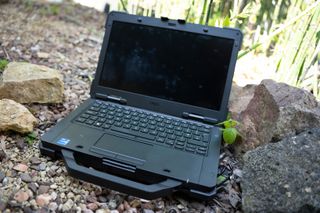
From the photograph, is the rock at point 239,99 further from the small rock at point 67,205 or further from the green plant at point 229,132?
the small rock at point 67,205

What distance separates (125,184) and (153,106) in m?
0.29

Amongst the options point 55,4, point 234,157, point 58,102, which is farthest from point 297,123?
point 55,4

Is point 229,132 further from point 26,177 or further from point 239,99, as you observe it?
point 26,177

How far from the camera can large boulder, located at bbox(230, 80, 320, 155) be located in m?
0.70

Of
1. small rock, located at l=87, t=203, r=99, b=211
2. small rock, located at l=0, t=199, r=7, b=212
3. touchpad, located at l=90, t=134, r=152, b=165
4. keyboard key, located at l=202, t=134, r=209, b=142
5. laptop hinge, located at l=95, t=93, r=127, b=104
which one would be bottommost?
small rock, located at l=87, t=203, r=99, b=211

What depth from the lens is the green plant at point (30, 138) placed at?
71cm

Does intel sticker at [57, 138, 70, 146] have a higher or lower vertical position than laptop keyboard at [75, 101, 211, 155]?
lower

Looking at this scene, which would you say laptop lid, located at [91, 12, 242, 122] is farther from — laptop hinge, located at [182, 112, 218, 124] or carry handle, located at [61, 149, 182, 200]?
carry handle, located at [61, 149, 182, 200]

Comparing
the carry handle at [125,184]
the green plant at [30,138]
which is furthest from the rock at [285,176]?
the green plant at [30,138]

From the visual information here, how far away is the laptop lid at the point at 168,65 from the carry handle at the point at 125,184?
260 mm

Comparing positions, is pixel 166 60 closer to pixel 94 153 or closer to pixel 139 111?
pixel 139 111

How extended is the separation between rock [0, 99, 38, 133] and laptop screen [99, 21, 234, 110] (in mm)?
216

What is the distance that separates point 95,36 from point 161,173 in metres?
1.23

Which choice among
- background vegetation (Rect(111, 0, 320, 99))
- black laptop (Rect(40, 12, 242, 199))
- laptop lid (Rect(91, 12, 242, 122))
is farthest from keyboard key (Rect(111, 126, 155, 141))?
background vegetation (Rect(111, 0, 320, 99))
